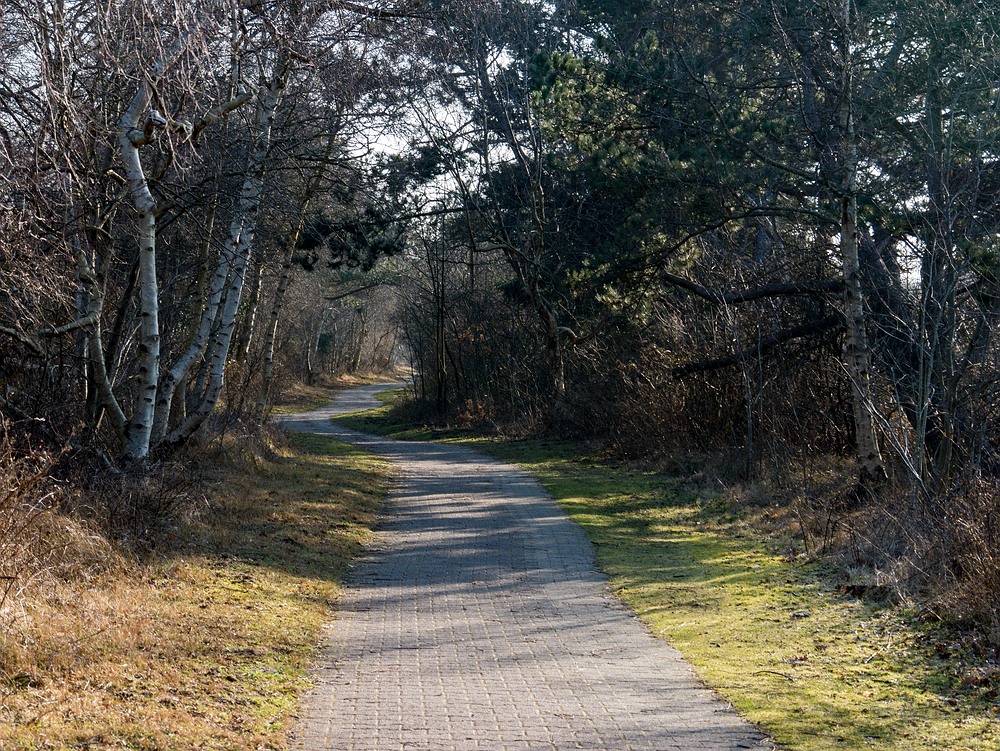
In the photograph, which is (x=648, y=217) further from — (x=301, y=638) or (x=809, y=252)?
(x=301, y=638)

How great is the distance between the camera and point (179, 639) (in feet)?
25.5

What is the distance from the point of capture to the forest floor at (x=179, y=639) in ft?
18.9

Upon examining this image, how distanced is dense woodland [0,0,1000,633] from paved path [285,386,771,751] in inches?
111

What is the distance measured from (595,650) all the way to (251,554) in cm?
479

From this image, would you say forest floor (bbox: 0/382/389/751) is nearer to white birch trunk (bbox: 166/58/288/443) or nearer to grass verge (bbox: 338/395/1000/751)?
white birch trunk (bbox: 166/58/288/443)

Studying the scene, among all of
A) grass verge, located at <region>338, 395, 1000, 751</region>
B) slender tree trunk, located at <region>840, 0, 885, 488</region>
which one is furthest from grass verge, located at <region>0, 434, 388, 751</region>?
slender tree trunk, located at <region>840, 0, 885, 488</region>

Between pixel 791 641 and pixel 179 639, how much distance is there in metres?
4.87

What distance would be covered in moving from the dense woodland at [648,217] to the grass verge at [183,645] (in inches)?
48.0

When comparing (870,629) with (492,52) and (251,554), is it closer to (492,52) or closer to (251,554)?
(251,554)

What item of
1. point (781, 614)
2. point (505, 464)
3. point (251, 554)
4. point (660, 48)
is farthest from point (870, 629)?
point (505, 464)

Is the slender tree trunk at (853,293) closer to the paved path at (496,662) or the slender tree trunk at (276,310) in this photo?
the paved path at (496,662)

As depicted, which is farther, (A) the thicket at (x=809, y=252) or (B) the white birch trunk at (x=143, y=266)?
(A) the thicket at (x=809, y=252)

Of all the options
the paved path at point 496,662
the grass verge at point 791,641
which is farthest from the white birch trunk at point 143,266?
the grass verge at point 791,641

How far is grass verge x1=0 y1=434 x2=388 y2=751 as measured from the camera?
5738mm
